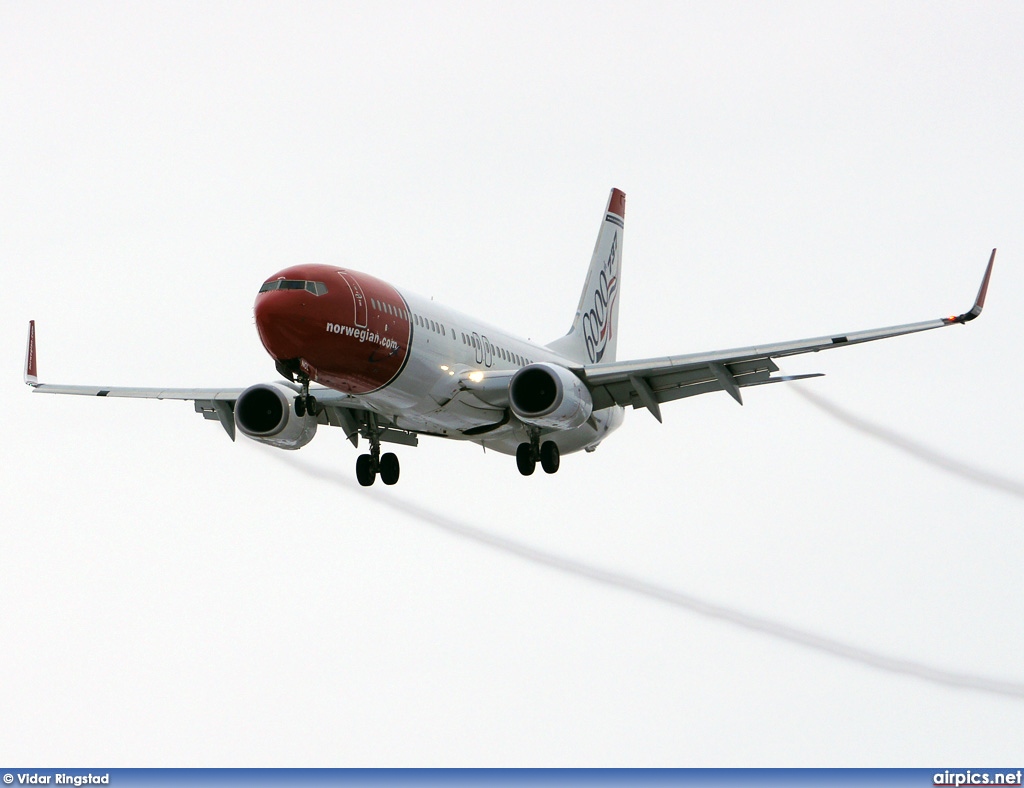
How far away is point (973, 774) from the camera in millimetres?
47906

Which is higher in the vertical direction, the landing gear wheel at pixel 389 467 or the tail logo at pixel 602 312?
the tail logo at pixel 602 312

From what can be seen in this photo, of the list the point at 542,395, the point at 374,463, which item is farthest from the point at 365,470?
the point at 542,395

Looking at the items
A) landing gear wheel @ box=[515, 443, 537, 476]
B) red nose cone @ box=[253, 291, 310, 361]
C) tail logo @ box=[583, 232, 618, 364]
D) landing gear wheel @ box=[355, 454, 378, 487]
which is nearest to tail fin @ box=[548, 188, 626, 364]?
tail logo @ box=[583, 232, 618, 364]

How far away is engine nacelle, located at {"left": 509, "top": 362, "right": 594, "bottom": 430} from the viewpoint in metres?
32.9

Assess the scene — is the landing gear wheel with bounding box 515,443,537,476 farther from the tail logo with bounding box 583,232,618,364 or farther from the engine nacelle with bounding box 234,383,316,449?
the tail logo with bounding box 583,232,618,364

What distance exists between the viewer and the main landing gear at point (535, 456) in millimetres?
35938

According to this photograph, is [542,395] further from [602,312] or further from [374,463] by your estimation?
[602,312]

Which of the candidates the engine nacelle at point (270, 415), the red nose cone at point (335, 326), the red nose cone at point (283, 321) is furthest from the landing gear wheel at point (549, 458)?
the red nose cone at point (283, 321)

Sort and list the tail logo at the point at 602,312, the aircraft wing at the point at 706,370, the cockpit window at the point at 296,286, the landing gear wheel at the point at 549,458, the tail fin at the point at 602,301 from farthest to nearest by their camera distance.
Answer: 1. the tail logo at the point at 602,312
2. the tail fin at the point at 602,301
3. the landing gear wheel at the point at 549,458
4. the aircraft wing at the point at 706,370
5. the cockpit window at the point at 296,286

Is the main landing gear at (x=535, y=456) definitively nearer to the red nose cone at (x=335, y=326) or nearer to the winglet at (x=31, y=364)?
the red nose cone at (x=335, y=326)

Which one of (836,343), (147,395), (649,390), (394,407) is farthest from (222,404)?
(836,343)

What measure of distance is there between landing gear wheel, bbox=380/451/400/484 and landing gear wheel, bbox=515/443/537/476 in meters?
3.42

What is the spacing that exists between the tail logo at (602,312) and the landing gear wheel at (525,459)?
428 inches

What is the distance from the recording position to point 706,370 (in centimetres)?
3419
